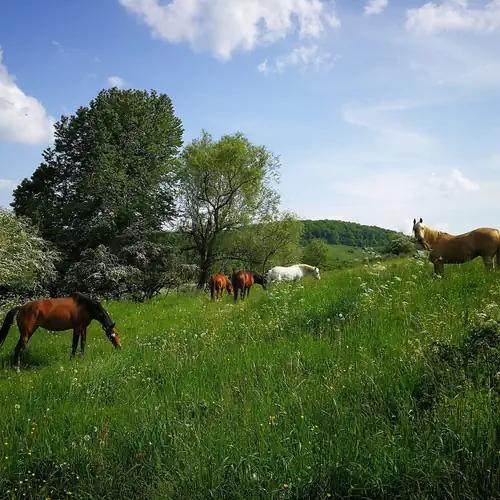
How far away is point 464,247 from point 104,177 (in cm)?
2763

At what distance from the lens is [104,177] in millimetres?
33688

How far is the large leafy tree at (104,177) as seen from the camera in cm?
→ 3409

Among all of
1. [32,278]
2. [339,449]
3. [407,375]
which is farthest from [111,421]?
[32,278]

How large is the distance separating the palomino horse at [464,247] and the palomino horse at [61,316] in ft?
30.0

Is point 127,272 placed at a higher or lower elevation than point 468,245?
lower

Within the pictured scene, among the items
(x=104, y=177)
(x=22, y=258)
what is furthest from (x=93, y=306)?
(x=104, y=177)

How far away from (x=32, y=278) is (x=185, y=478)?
28.9m

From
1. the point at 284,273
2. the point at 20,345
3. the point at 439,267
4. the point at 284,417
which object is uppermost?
the point at 439,267

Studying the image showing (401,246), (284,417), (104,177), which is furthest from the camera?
(104,177)

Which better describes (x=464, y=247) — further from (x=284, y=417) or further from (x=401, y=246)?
(x=401, y=246)

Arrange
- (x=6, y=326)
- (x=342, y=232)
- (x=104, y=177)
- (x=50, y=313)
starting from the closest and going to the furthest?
(x=6, y=326)
(x=50, y=313)
(x=104, y=177)
(x=342, y=232)

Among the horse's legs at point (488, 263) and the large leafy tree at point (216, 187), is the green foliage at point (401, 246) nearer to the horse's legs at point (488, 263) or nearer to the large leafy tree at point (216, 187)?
the horse's legs at point (488, 263)

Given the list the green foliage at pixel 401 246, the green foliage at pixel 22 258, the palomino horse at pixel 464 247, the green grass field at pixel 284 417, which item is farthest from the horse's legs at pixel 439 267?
the green foliage at pixel 22 258

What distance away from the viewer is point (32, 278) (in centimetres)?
2966
